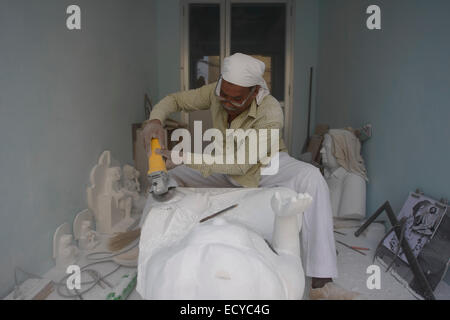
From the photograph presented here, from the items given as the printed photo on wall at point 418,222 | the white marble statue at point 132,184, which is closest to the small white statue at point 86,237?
the white marble statue at point 132,184

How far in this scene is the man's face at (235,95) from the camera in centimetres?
195

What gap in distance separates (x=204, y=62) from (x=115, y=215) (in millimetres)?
2985

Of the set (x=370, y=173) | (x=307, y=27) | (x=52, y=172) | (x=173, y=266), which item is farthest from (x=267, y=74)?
(x=173, y=266)

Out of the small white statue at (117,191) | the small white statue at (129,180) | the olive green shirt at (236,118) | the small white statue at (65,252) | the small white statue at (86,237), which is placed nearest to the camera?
the olive green shirt at (236,118)

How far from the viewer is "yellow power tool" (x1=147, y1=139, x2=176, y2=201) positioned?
158 centimetres

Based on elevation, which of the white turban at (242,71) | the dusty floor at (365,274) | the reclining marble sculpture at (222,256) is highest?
the white turban at (242,71)

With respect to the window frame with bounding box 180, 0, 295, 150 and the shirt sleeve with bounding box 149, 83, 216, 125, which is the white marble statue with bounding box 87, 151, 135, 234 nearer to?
the shirt sleeve with bounding box 149, 83, 216, 125

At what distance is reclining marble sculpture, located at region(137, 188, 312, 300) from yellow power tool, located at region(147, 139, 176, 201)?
12cm

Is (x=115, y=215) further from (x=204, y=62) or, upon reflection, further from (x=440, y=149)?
(x=204, y=62)

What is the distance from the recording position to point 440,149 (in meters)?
A: 2.14

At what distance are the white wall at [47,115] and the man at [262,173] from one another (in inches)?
26.5

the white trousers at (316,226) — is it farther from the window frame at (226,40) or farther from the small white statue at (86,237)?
the window frame at (226,40)

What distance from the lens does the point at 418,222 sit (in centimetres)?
218

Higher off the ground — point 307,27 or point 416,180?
point 307,27
